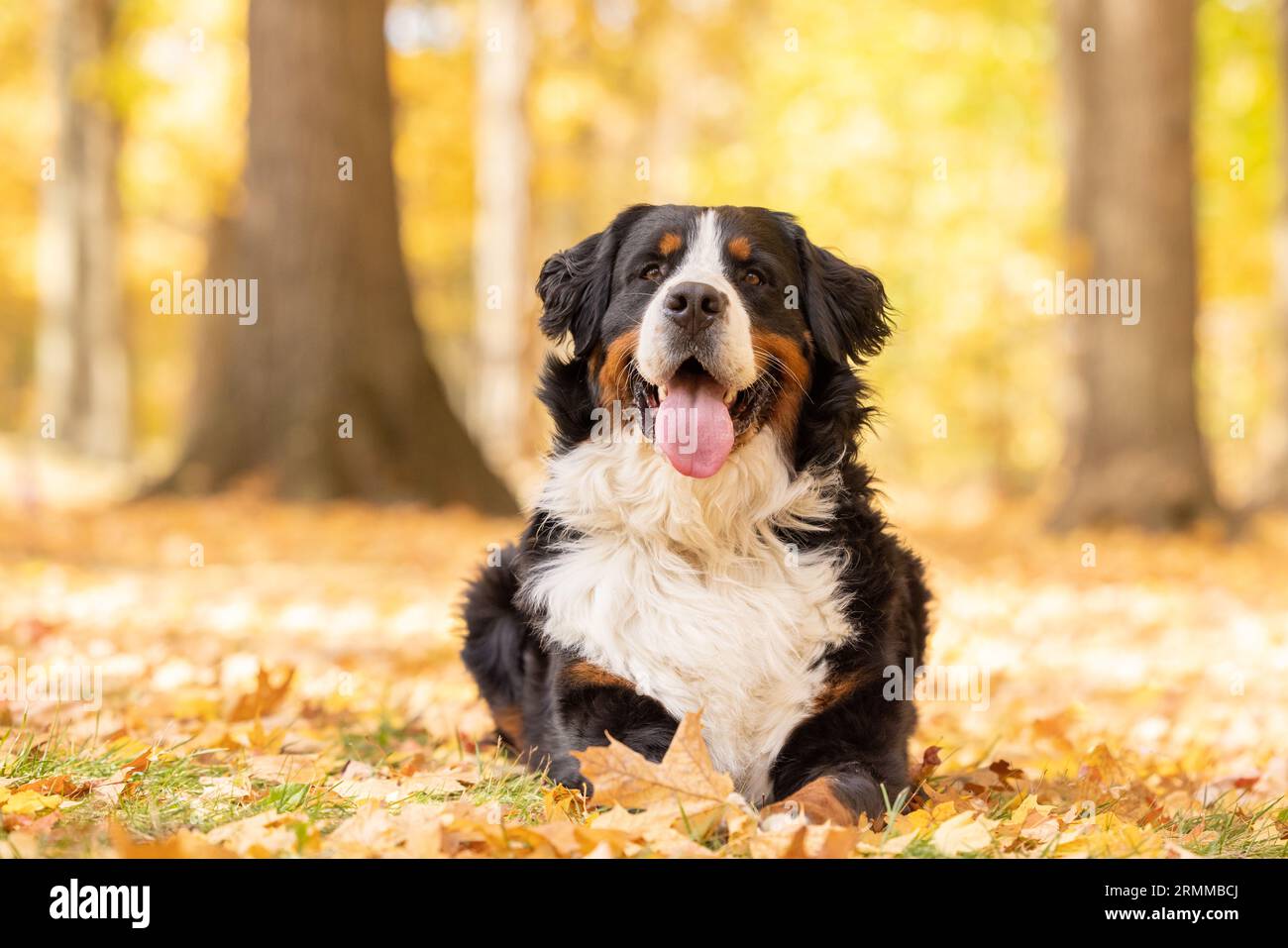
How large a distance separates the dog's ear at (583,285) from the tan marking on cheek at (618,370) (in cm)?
18

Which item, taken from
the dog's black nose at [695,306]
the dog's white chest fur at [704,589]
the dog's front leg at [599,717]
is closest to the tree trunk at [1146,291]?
the dog's white chest fur at [704,589]

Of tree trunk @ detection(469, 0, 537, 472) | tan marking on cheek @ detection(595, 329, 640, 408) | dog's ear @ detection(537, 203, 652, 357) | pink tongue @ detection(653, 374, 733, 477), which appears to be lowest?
pink tongue @ detection(653, 374, 733, 477)

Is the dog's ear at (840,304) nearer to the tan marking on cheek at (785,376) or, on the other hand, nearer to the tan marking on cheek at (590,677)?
the tan marking on cheek at (785,376)

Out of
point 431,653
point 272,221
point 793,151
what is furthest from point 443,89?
point 431,653

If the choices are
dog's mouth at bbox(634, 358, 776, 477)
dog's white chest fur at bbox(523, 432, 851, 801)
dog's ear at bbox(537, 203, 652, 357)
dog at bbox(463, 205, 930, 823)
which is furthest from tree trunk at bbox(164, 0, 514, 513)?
dog's mouth at bbox(634, 358, 776, 477)

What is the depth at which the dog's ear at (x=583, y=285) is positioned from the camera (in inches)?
160

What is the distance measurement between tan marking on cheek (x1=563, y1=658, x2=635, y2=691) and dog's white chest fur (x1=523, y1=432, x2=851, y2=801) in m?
0.02

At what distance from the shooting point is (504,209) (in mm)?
18266

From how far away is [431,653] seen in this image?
6.50m

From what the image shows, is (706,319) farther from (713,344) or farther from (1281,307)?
(1281,307)

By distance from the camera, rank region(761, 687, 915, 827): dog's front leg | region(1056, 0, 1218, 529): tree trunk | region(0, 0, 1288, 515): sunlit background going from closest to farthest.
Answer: region(761, 687, 915, 827): dog's front leg, region(1056, 0, 1218, 529): tree trunk, region(0, 0, 1288, 515): sunlit background

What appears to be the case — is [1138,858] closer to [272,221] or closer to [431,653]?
[431,653]

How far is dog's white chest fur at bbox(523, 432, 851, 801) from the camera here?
11.7 feet

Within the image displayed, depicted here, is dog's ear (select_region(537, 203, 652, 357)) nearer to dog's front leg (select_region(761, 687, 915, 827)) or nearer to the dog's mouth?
the dog's mouth
